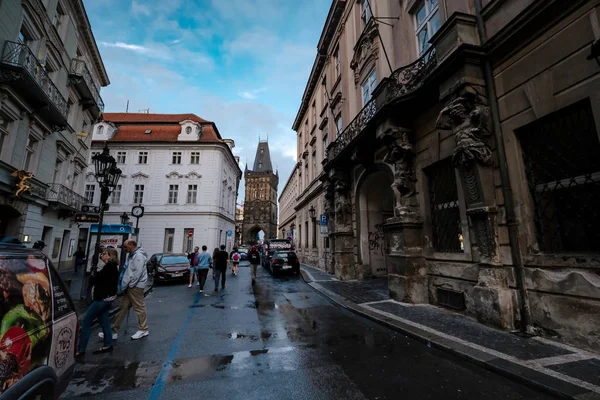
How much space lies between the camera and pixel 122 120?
35.2m

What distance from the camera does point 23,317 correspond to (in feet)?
6.75

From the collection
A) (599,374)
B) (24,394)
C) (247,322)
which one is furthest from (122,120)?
(599,374)

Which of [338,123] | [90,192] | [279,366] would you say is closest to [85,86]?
[338,123]

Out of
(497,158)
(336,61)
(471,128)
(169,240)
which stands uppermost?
(336,61)

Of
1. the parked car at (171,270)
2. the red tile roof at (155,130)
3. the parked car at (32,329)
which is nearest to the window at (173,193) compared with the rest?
the red tile roof at (155,130)

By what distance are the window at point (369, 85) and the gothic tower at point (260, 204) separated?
68.0 metres

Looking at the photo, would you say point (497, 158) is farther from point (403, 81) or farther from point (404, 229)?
point (403, 81)

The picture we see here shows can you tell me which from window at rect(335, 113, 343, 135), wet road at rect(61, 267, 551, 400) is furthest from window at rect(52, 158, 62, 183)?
window at rect(335, 113, 343, 135)

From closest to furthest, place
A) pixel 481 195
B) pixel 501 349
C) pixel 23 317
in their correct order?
pixel 23 317, pixel 501 349, pixel 481 195

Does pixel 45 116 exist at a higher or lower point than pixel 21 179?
higher

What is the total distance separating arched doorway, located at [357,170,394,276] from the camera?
1362 cm

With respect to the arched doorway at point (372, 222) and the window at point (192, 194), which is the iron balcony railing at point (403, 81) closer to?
the arched doorway at point (372, 222)

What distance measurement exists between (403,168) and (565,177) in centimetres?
429

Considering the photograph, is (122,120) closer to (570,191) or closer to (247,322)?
(247,322)
